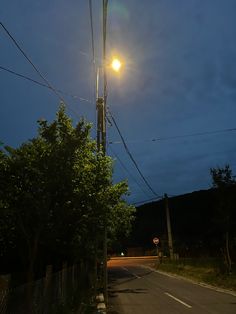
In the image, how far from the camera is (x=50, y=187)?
37.7 feet

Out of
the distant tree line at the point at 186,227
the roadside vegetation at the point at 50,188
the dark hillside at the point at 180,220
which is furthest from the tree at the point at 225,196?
the dark hillside at the point at 180,220

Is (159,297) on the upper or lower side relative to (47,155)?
lower

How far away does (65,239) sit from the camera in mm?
14602

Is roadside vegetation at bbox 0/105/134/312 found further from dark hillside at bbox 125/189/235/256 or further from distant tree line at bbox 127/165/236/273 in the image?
dark hillside at bbox 125/189/235/256

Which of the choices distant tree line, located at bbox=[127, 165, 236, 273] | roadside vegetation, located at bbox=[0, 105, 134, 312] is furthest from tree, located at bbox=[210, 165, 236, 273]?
roadside vegetation, located at bbox=[0, 105, 134, 312]

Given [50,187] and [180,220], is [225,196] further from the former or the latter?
[180,220]

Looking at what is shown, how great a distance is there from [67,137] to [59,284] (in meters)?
3.84

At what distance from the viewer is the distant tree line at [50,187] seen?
37.7 feet

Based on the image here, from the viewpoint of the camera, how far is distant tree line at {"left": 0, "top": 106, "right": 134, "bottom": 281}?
452 inches

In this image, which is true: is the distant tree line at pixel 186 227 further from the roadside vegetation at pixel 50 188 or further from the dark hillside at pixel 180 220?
the roadside vegetation at pixel 50 188

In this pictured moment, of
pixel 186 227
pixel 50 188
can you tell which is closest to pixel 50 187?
pixel 50 188

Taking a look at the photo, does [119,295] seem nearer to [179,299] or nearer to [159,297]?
[159,297]

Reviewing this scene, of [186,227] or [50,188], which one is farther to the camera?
[186,227]

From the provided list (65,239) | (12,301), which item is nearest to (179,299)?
(65,239)
